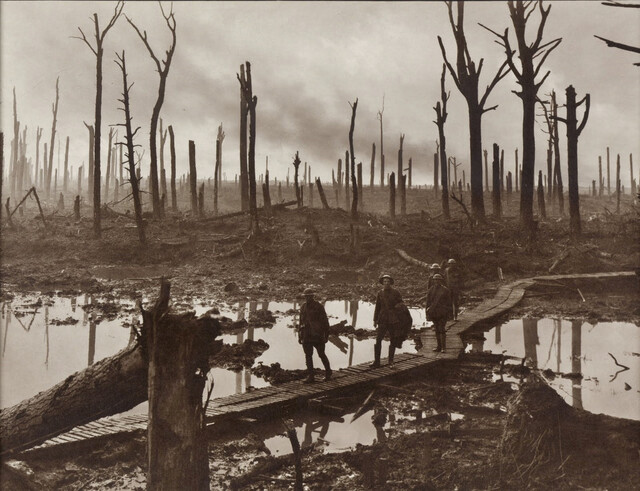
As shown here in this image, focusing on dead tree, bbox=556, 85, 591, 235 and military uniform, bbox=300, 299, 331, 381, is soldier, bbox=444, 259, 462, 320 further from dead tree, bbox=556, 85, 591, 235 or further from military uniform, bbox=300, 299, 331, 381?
dead tree, bbox=556, 85, 591, 235

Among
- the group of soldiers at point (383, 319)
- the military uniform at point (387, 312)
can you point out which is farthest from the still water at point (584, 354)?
the military uniform at point (387, 312)

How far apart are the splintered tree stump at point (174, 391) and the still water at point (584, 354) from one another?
19.1ft

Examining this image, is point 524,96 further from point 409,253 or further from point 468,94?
point 409,253

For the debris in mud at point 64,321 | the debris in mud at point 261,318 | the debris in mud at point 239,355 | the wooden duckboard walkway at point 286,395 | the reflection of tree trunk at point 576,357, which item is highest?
the debris in mud at point 64,321

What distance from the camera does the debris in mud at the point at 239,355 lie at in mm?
9305

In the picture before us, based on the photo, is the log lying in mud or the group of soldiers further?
the group of soldiers

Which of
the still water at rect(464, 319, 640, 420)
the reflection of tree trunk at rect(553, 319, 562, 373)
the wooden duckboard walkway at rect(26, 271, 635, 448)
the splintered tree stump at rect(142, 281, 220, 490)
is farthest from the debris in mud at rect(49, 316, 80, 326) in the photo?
the reflection of tree trunk at rect(553, 319, 562, 373)

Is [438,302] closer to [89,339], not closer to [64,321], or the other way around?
[89,339]

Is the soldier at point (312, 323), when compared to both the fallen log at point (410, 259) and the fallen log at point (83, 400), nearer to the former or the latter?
the fallen log at point (83, 400)

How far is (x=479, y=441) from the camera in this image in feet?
20.0

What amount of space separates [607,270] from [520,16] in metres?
9.94

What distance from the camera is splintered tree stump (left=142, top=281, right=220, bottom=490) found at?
3678 millimetres

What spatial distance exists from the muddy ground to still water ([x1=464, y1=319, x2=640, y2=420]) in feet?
3.23

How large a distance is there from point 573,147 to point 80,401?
22.6 metres
